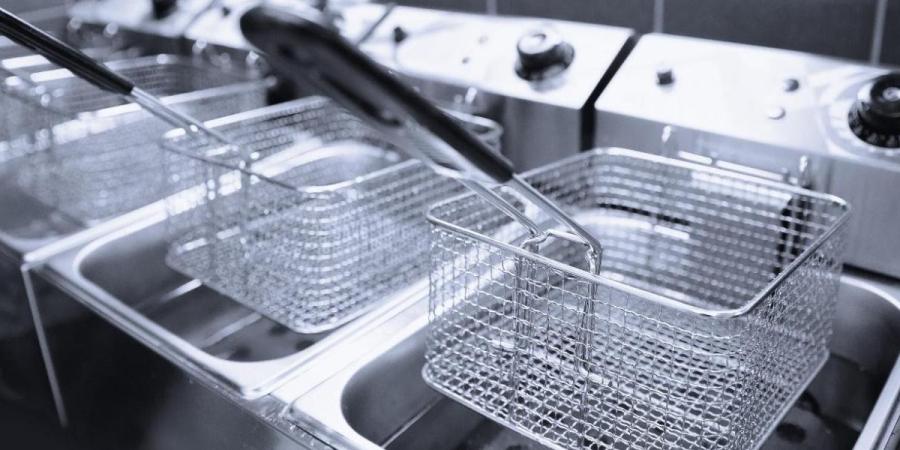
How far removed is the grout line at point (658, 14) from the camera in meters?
1.62

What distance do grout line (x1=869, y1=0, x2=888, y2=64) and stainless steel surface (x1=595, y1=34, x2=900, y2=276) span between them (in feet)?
0.42

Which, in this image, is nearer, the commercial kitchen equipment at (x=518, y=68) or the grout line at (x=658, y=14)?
the commercial kitchen equipment at (x=518, y=68)

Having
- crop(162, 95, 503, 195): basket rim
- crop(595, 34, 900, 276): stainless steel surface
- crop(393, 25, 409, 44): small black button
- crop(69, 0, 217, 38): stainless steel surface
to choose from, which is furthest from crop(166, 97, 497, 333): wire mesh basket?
crop(69, 0, 217, 38): stainless steel surface

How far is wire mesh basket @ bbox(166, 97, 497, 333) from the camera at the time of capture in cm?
123

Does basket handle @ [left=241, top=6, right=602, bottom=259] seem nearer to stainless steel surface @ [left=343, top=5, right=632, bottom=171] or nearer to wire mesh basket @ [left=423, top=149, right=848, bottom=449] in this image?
wire mesh basket @ [left=423, top=149, right=848, bottom=449]

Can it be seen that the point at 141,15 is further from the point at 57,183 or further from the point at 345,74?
the point at 345,74

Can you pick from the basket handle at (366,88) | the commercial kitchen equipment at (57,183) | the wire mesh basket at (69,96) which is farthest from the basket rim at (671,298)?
the wire mesh basket at (69,96)

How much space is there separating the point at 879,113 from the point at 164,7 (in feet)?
6.22

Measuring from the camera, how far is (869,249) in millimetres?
1223

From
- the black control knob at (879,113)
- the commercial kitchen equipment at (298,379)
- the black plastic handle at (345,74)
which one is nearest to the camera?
the black plastic handle at (345,74)

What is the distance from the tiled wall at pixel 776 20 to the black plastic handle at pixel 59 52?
3.33 feet

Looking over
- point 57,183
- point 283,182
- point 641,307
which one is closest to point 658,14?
point 641,307

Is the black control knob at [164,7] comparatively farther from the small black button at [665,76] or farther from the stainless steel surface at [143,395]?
the small black button at [665,76]

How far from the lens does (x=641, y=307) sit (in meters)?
1.26
